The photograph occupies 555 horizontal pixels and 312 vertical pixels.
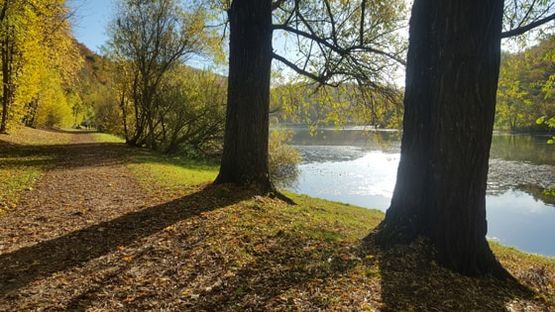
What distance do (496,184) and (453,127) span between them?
22031mm

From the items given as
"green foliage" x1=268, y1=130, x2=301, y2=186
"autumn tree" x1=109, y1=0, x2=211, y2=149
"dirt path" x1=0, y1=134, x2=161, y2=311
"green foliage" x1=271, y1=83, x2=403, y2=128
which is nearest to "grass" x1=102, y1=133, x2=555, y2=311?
"dirt path" x1=0, y1=134, x2=161, y2=311

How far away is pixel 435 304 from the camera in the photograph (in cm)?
359

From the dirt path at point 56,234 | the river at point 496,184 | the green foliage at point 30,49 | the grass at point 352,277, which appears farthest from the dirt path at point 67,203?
the river at point 496,184

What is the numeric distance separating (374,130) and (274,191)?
4.66 meters

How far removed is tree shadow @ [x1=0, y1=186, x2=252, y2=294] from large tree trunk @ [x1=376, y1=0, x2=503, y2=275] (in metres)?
3.43

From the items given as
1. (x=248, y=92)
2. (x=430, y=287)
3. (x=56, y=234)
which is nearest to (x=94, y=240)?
(x=56, y=234)

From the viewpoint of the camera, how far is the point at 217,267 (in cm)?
424

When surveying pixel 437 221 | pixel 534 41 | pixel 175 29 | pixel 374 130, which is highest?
pixel 175 29

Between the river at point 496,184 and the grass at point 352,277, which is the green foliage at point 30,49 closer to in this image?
the grass at point 352,277

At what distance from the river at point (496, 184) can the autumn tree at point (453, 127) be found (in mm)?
6202

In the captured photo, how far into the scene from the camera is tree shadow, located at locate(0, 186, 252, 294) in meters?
4.13

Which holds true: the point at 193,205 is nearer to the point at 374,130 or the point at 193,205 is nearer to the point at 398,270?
the point at 398,270

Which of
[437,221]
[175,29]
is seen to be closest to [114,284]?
[437,221]

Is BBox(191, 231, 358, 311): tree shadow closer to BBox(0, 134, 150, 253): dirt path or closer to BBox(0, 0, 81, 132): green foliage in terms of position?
BBox(0, 134, 150, 253): dirt path
